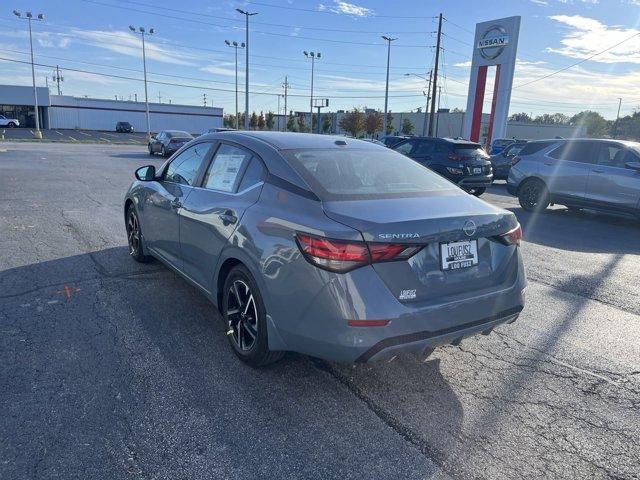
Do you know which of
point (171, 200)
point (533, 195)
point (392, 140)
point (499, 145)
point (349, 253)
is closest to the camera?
point (349, 253)

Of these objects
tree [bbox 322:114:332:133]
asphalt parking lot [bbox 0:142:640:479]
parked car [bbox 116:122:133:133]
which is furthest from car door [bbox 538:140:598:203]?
tree [bbox 322:114:332:133]

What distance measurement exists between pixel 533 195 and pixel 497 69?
2219 cm

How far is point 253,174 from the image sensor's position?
356 centimetres

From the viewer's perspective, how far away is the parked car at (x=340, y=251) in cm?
271

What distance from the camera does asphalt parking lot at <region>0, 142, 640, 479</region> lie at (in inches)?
99.5

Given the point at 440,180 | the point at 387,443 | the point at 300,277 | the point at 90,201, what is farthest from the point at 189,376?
the point at 90,201

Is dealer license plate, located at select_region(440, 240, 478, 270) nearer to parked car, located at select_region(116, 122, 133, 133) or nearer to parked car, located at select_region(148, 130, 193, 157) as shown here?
parked car, located at select_region(148, 130, 193, 157)

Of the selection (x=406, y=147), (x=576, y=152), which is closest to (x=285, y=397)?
(x=576, y=152)

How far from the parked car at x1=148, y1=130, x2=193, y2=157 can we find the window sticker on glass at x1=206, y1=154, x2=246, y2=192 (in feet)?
69.7

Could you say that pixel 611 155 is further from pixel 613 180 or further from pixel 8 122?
pixel 8 122

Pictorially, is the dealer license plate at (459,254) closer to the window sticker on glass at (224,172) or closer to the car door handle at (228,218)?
the car door handle at (228,218)

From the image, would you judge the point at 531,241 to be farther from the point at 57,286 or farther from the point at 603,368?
the point at 57,286

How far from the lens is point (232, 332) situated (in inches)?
142

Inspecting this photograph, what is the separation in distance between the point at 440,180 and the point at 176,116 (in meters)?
81.1
